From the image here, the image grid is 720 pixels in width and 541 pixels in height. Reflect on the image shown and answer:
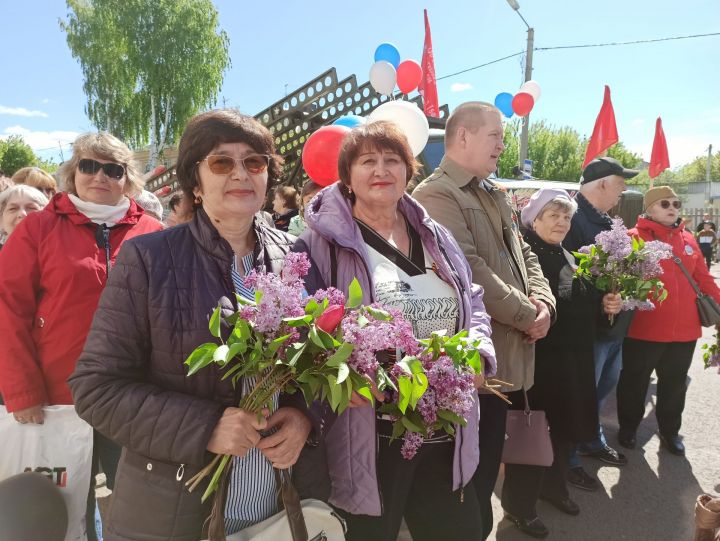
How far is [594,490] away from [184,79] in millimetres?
24060

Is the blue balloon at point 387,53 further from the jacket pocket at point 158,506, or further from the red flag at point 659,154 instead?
the jacket pocket at point 158,506

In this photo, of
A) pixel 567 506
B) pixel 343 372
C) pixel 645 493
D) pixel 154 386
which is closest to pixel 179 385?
pixel 154 386

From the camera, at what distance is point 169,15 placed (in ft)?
73.2

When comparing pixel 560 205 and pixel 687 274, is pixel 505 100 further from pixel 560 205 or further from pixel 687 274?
pixel 560 205

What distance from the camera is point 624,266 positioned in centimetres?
341

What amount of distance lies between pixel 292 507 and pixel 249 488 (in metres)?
0.16

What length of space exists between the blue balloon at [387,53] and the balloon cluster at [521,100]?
2.72 meters

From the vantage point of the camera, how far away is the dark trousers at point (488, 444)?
2.32m

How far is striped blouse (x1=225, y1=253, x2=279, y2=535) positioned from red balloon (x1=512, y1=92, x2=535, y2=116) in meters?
8.44

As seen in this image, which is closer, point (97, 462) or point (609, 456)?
point (97, 462)

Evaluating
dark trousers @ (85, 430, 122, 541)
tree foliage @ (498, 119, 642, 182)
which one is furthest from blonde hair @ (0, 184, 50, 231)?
tree foliage @ (498, 119, 642, 182)

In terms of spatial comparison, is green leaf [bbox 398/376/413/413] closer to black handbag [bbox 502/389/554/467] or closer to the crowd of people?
the crowd of people

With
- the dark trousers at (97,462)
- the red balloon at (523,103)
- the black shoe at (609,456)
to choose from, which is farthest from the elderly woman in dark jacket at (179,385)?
the red balloon at (523,103)

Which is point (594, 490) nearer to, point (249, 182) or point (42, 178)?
point (249, 182)
